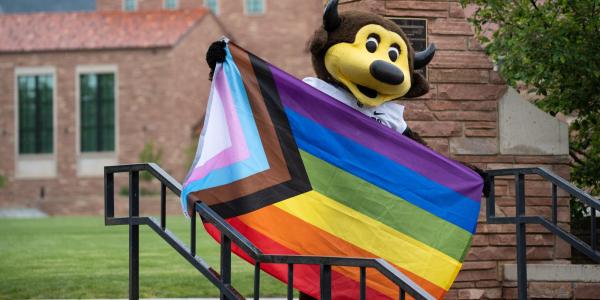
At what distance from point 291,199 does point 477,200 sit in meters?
1.11

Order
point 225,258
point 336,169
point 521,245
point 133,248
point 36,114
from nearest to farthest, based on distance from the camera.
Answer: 1. point 225,258
2. point 133,248
3. point 336,169
4. point 521,245
5. point 36,114

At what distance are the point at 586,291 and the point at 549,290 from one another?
10.9 inches

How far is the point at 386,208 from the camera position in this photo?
5.53 m

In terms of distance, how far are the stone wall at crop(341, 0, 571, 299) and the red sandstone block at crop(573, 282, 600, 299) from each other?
12.1 inches

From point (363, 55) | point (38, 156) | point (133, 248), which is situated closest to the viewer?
point (133, 248)

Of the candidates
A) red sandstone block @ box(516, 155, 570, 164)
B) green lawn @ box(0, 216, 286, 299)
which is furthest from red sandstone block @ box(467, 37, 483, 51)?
green lawn @ box(0, 216, 286, 299)

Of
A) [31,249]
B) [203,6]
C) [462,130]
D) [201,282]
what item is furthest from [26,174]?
[462,130]

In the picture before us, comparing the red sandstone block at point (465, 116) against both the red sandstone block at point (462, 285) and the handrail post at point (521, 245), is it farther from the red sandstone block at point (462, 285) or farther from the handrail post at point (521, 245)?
the handrail post at point (521, 245)

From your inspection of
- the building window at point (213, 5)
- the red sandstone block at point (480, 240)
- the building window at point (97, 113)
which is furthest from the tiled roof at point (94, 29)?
the red sandstone block at point (480, 240)

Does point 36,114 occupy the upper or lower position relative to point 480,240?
lower

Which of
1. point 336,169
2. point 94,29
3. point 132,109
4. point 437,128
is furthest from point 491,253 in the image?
point 94,29

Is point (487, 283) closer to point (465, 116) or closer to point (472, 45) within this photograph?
point (465, 116)

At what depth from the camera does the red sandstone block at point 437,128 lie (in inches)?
305

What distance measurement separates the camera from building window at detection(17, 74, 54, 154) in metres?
58.9
